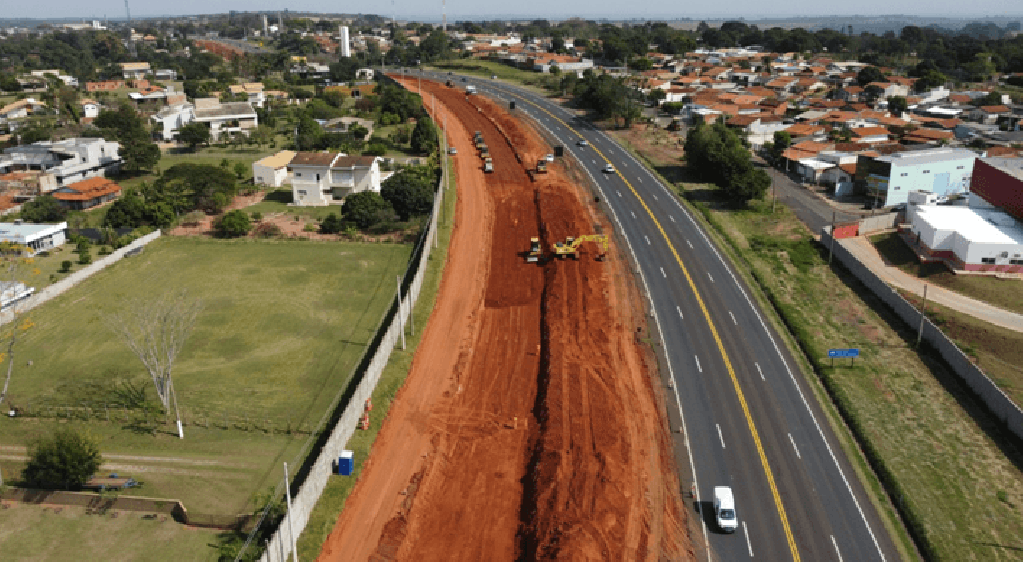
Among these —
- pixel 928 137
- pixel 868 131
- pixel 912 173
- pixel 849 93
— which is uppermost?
pixel 849 93

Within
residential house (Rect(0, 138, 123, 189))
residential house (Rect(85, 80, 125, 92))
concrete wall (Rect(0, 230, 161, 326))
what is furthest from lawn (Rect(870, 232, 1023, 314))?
residential house (Rect(85, 80, 125, 92))

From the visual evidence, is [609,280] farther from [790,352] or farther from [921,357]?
[921,357]

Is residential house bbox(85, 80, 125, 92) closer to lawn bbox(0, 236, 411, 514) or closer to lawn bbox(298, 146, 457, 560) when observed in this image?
lawn bbox(0, 236, 411, 514)

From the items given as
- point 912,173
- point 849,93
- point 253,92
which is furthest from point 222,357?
point 849,93

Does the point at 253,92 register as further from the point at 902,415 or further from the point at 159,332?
the point at 902,415

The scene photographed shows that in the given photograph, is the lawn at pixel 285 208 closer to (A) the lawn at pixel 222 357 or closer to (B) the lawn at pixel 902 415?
(A) the lawn at pixel 222 357

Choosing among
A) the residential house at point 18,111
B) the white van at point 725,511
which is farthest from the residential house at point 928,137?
the residential house at point 18,111

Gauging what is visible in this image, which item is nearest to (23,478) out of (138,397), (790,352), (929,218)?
(138,397)
